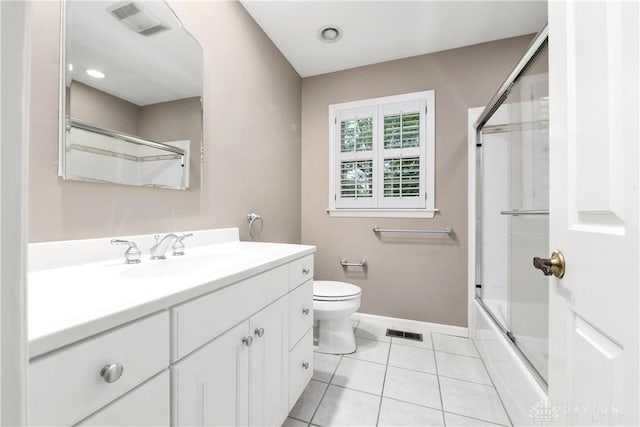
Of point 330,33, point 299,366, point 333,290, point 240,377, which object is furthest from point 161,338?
point 330,33

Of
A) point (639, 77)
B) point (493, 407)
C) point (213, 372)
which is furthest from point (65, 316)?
point (493, 407)

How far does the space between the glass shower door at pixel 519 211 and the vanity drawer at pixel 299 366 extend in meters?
1.00

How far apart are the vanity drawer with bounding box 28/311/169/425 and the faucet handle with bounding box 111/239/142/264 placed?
522 millimetres

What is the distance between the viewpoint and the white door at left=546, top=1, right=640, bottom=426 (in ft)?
1.54

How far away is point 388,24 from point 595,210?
1919 mm

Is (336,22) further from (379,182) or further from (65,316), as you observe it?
(65,316)

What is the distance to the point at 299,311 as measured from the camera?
1.25 meters

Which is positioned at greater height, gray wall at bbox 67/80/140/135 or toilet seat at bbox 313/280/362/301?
gray wall at bbox 67/80/140/135

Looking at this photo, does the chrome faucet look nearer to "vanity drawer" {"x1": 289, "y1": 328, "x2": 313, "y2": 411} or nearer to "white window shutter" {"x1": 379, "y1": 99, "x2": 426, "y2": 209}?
"vanity drawer" {"x1": 289, "y1": 328, "x2": 313, "y2": 411}

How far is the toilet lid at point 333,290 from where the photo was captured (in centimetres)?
177

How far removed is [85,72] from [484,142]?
2381 mm

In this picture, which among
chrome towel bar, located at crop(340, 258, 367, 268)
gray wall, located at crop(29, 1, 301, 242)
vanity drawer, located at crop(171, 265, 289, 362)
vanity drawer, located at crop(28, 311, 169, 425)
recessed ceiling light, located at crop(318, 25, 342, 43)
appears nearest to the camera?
vanity drawer, located at crop(28, 311, 169, 425)

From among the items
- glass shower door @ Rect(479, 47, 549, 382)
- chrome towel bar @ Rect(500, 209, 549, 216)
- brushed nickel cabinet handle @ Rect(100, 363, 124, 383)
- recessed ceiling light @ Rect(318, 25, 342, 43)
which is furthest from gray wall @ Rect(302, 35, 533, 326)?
brushed nickel cabinet handle @ Rect(100, 363, 124, 383)

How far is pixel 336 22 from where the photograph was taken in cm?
190
